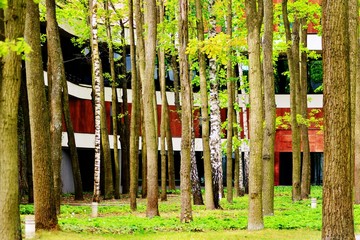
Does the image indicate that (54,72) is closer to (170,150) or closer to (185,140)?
(185,140)

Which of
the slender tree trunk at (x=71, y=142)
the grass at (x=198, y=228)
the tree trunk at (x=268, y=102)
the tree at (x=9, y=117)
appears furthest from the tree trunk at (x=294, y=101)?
the tree at (x=9, y=117)

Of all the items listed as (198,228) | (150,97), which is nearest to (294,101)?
(150,97)

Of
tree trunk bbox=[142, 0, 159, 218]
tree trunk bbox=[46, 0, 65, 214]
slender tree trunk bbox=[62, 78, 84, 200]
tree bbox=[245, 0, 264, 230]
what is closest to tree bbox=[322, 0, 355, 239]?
tree bbox=[245, 0, 264, 230]

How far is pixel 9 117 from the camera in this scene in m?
11.3

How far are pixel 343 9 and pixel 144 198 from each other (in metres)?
26.1

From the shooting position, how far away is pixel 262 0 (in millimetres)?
23609

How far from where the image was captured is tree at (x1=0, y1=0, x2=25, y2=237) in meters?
11.2

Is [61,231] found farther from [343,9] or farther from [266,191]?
Answer: [343,9]

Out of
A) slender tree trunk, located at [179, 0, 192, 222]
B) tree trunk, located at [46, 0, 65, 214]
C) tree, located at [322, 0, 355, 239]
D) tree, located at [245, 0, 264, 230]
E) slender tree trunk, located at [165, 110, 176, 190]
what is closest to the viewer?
tree, located at [322, 0, 355, 239]

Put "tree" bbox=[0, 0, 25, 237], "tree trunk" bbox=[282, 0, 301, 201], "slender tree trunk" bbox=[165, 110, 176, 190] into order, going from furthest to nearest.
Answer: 1. "slender tree trunk" bbox=[165, 110, 176, 190]
2. "tree trunk" bbox=[282, 0, 301, 201]
3. "tree" bbox=[0, 0, 25, 237]

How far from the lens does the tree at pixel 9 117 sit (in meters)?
11.2

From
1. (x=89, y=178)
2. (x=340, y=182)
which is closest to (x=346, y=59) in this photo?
(x=340, y=182)

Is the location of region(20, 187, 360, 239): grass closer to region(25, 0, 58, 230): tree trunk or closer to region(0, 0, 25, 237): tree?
region(25, 0, 58, 230): tree trunk

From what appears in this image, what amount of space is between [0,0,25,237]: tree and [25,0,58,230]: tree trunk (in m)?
5.15
